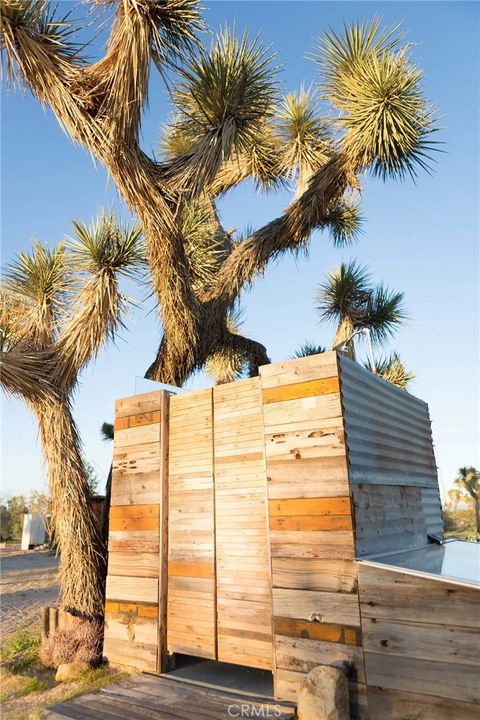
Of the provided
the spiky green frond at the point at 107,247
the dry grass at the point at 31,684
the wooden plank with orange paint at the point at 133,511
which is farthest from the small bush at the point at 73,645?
the spiky green frond at the point at 107,247

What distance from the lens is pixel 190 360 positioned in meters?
6.88

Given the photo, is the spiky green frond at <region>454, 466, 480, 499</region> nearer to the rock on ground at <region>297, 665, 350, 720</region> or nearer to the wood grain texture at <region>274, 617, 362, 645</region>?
the wood grain texture at <region>274, 617, 362, 645</region>

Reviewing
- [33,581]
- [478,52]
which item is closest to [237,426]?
[478,52]

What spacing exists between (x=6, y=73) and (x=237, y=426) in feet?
14.6

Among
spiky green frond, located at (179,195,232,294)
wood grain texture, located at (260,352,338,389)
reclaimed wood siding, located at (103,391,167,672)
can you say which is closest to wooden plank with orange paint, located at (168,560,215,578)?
reclaimed wood siding, located at (103,391,167,672)

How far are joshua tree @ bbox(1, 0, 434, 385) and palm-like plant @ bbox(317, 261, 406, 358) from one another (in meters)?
2.48

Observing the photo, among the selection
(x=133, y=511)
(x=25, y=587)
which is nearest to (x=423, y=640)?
(x=133, y=511)

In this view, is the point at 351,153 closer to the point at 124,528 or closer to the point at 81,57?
the point at 81,57

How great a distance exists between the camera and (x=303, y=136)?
8664 mm

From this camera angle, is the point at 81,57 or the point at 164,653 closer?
the point at 164,653

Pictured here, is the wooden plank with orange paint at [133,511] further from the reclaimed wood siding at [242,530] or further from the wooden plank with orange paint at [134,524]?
the reclaimed wood siding at [242,530]

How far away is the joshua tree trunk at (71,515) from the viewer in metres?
5.63

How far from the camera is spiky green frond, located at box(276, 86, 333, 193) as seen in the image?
8586 mm

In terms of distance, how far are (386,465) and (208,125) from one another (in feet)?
14.7
